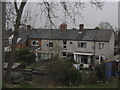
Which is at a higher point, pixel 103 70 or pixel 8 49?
pixel 8 49

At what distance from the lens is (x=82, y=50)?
1469 cm

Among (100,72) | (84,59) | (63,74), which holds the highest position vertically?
(63,74)

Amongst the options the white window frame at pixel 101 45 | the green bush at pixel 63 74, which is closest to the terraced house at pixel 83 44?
the white window frame at pixel 101 45

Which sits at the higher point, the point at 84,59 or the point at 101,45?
the point at 101,45

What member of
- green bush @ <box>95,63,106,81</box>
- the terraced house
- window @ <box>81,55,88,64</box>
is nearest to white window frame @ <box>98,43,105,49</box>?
the terraced house

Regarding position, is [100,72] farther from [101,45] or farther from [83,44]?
[83,44]

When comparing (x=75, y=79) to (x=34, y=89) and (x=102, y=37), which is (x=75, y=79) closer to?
(x=34, y=89)

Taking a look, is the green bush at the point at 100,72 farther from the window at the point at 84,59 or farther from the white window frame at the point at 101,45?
the window at the point at 84,59

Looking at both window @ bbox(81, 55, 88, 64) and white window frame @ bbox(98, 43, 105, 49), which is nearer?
white window frame @ bbox(98, 43, 105, 49)

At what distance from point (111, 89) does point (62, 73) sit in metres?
2.18

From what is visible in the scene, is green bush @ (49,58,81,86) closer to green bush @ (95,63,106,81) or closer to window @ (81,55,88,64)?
green bush @ (95,63,106,81)

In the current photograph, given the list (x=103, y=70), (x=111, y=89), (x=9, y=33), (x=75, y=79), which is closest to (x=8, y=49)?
(x=9, y=33)

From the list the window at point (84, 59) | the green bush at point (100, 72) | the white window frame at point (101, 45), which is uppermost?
the white window frame at point (101, 45)

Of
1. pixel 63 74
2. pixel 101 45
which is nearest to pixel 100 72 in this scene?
pixel 63 74
